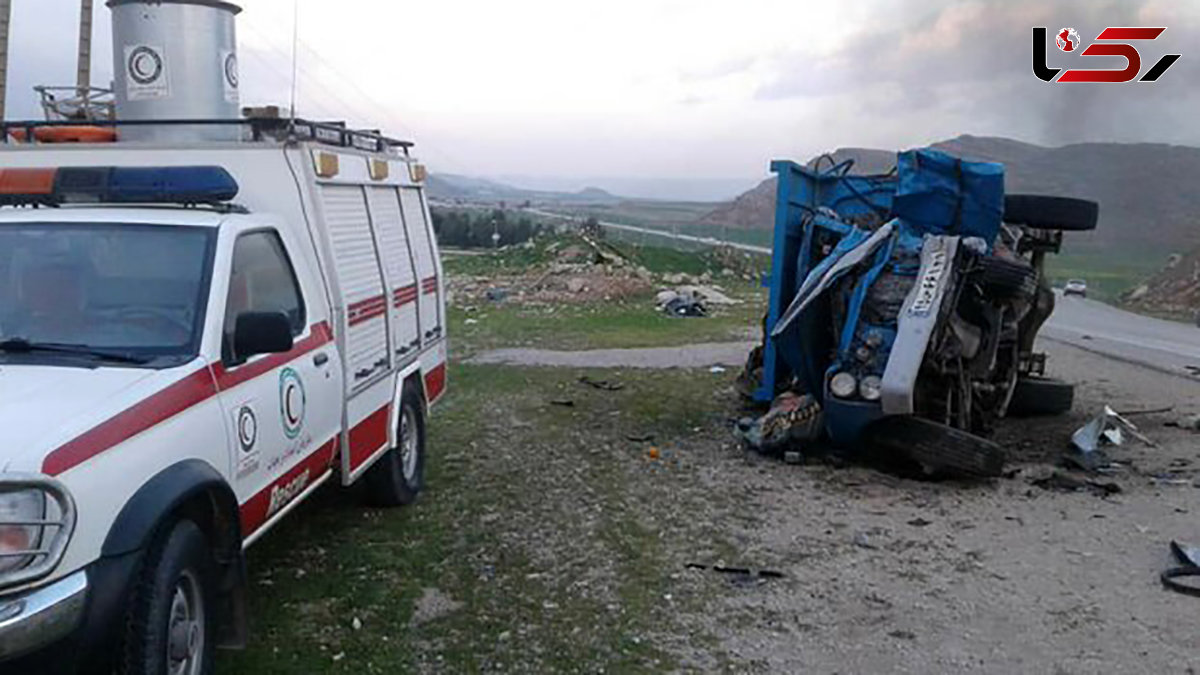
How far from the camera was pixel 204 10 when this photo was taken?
6586mm

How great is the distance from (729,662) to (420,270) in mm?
3624

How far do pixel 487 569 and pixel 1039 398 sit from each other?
20.5 ft

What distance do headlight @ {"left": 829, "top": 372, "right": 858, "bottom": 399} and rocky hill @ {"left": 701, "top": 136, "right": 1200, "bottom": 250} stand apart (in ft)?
182

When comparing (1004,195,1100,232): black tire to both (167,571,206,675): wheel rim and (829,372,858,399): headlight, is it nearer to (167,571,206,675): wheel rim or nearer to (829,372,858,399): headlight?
(829,372,858,399): headlight

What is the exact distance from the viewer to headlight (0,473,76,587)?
3.02 meters

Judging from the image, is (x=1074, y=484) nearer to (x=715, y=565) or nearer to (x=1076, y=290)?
(x=715, y=565)

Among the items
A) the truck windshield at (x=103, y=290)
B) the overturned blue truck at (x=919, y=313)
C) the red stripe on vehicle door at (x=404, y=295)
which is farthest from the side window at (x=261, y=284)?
the overturned blue truck at (x=919, y=313)

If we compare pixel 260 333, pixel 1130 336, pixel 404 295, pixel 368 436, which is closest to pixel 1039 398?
pixel 404 295

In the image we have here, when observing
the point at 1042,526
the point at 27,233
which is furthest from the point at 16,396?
the point at 1042,526

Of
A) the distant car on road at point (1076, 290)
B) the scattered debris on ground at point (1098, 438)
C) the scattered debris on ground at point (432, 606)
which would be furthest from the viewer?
the distant car on road at point (1076, 290)

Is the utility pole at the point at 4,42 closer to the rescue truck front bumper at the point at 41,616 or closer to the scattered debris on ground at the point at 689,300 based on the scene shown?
the scattered debris on ground at the point at 689,300

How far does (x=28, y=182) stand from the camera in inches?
187

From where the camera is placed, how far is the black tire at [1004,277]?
26.7ft

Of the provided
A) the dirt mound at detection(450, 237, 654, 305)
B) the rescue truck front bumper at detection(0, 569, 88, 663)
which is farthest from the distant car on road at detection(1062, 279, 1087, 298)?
the rescue truck front bumper at detection(0, 569, 88, 663)
